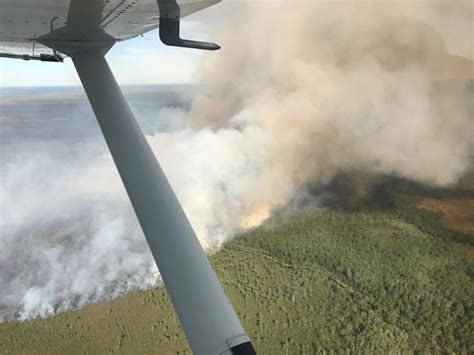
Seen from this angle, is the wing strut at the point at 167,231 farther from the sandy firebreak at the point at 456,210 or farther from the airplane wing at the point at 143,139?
the sandy firebreak at the point at 456,210

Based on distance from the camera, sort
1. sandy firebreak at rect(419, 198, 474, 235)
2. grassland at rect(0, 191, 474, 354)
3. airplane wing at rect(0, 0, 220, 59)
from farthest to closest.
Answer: sandy firebreak at rect(419, 198, 474, 235), grassland at rect(0, 191, 474, 354), airplane wing at rect(0, 0, 220, 59)

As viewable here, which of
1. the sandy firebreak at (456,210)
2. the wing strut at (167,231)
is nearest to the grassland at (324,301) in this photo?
the sandy firebreak at (456,210)

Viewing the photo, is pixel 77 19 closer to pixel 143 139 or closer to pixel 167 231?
pixel 143 139

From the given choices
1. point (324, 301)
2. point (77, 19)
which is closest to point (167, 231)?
point (77, 19)

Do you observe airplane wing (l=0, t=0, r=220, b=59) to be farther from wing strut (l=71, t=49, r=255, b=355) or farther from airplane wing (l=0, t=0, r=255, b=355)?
wing strut (l=71, t=49, r=255, b=355)

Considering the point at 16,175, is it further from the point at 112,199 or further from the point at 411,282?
the point at 411,282

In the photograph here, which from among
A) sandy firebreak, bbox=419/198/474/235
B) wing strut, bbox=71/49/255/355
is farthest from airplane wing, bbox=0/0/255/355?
sandy firebreak, bbox=419/198/474/235
